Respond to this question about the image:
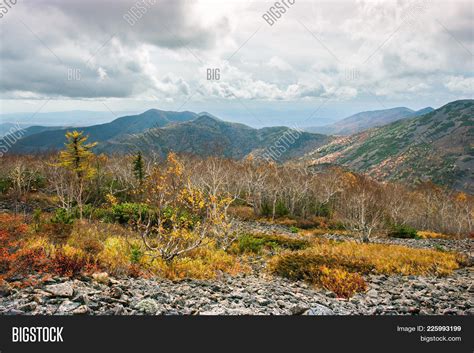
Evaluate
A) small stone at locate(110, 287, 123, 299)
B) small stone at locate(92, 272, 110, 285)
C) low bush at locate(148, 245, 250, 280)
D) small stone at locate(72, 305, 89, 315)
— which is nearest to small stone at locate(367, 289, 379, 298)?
low bush at locate(148, 245, 250, 280)

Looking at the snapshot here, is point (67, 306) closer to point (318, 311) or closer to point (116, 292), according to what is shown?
point (116, 292)

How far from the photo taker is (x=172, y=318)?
6.33m

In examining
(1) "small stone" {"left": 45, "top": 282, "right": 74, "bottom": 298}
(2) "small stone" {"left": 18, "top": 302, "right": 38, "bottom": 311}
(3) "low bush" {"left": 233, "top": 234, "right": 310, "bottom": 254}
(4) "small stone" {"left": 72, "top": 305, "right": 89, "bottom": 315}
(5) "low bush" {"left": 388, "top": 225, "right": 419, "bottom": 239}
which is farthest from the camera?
(5) "low bush" {"left": 388, "top": 225, "right": 419, "bottom": 239}

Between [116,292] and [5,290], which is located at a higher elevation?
[5,290]

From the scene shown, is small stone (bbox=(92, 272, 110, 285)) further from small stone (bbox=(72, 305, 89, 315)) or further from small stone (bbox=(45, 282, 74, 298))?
small stone (bbox=(72, 305, 89, 315))

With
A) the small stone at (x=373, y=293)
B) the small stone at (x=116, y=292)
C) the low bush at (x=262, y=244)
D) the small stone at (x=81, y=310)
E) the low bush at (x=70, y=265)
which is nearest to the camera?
Answer: the small stone at (x=81, y=310)

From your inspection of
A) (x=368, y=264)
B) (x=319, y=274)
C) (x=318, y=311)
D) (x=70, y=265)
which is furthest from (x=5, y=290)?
(x=368, y=264)

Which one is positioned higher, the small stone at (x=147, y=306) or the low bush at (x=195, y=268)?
the small stone at (x=147, y=306)

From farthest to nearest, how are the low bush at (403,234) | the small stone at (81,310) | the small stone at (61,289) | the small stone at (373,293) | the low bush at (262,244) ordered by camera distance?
the low bush at (403,234) → the low bush at (262,244) → the small stone at (373,293) → the small stone at (61,289) → the small stone at (81,310)

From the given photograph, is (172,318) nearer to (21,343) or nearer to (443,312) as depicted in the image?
(21,343)

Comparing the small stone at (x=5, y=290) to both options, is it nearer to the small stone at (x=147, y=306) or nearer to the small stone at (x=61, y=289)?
the small stone at (x=61, y=289)

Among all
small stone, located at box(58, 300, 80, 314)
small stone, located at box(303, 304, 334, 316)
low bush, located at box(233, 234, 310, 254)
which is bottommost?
low bush, located at box(233, 234, 310, 254)

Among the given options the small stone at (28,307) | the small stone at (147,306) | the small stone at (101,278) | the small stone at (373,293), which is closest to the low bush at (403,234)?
the small stone at (373,293)

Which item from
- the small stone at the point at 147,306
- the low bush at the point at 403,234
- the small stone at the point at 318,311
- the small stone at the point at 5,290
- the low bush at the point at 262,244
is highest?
the small stone at the point at 5,290
